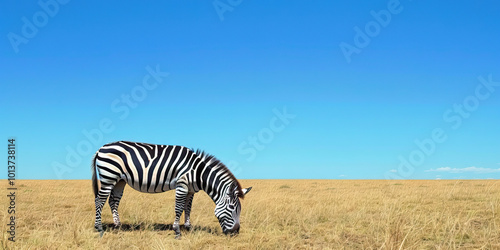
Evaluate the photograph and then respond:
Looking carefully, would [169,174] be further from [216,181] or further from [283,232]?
[283,232]

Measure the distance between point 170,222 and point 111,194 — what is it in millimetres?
1866

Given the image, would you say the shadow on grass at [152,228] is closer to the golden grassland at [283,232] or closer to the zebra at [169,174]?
the golden grassland at [283,232]

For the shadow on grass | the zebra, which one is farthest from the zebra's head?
the shadow on grass

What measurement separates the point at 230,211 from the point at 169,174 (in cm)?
182

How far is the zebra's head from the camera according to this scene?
880cm

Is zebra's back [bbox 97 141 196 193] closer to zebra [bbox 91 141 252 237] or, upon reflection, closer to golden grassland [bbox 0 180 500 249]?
zebra [bbox 91 141 252 237]

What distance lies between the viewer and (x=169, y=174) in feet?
31.2

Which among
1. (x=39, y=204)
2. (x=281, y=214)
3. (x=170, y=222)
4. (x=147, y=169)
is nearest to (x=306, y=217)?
(x=281, y=214)

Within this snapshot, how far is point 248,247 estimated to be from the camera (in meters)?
7.32

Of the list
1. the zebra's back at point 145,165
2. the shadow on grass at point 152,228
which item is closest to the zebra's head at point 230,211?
the shadow on grass at point 152,228

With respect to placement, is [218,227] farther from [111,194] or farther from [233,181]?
[111,194]

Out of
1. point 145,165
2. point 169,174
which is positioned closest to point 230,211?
point 169,174

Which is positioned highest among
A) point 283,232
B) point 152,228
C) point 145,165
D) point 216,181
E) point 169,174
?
point 145,165

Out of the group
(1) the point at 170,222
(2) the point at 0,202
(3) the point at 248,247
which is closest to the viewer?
(3) the point at 248,247
